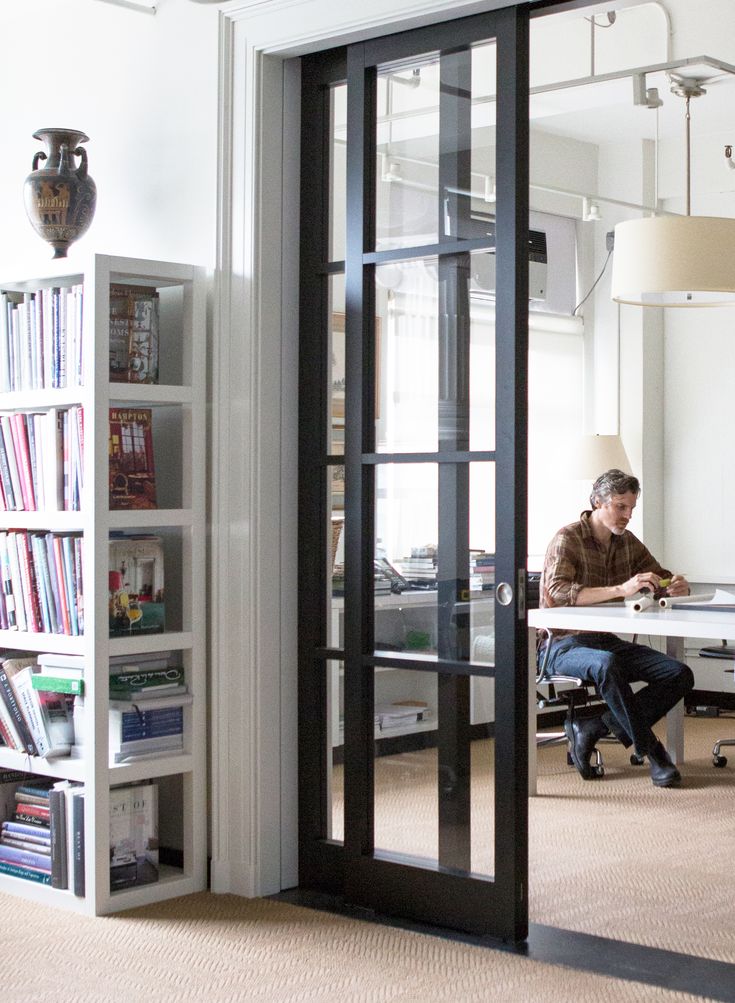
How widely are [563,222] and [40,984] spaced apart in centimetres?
595

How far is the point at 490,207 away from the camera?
12.2 feet

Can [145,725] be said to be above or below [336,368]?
below

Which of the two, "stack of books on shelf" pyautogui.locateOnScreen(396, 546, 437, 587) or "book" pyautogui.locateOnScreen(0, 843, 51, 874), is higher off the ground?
"stack of books on shelf" pyautogui.locateOnScreen(396, 546, 437, 587)

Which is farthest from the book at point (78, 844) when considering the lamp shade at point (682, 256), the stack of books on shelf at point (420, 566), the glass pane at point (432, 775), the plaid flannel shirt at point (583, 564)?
the lamp shade at point (682, 256)

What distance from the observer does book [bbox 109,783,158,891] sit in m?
4.02

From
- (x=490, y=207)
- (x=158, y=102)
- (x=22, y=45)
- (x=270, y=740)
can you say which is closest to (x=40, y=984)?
(x=270, y=740)

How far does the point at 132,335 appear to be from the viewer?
4117 mm

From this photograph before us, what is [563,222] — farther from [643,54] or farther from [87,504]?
[87,504]

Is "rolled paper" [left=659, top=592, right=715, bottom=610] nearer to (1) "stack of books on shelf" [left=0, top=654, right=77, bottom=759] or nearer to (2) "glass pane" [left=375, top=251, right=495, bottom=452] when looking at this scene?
(2) "glass pane" [left=375, top=251, right=495, bottom=452]

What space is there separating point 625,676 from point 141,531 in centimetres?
254

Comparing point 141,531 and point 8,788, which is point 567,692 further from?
point 8,788

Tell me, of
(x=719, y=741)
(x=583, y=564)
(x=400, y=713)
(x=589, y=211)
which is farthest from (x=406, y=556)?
(x=589, y=211)

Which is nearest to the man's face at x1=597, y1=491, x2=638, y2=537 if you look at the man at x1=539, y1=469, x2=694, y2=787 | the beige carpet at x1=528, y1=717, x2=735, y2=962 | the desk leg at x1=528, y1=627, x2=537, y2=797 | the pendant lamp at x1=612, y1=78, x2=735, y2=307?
the man at x1=539, y1=469, x2=694, y2=787

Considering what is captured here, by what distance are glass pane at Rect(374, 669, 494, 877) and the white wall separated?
1.50 meters
